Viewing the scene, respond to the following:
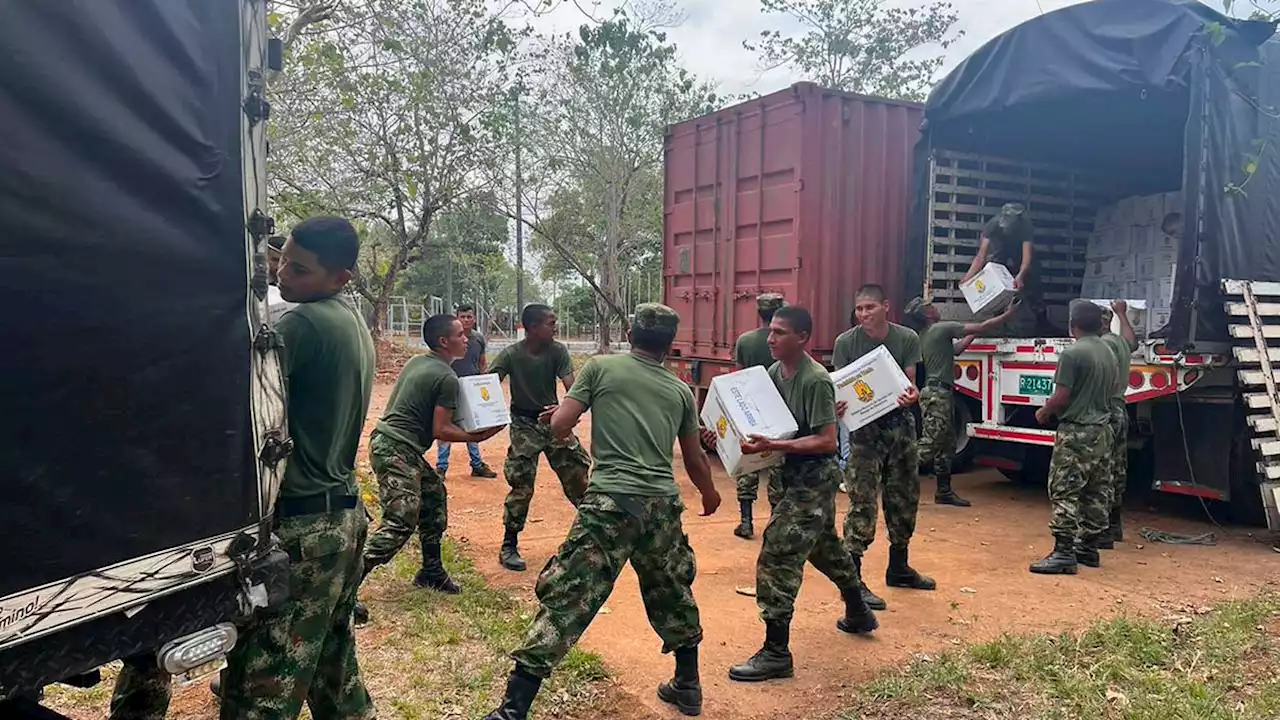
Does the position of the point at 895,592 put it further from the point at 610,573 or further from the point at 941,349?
the point at 941,349

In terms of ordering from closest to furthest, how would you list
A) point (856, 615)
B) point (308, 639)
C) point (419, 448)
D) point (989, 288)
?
1. point (308, 639)
2. point (856, 615)
3. point (419, 448)
4. point (989, 288)

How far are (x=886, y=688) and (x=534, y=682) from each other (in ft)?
4.80

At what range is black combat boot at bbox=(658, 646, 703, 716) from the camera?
11.1ft

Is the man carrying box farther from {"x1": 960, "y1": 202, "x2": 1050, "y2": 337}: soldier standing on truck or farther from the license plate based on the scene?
Answer: {"x1": 960, "y1": 202, "x2": 1050, "y2": 337}: soldier standing on truck

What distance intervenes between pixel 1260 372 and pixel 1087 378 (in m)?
1.61

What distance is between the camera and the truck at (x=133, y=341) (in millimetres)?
1434

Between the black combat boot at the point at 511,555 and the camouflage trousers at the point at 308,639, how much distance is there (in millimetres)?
2650

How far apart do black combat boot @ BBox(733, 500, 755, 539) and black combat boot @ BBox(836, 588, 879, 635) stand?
180 cm

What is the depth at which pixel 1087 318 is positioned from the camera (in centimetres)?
534

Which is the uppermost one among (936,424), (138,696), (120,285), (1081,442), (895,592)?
(120,285)

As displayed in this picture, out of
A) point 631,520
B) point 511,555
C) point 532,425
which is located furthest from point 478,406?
point 631,520

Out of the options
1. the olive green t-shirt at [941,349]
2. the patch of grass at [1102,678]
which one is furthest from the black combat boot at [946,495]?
the patch of grass at [1102,678]

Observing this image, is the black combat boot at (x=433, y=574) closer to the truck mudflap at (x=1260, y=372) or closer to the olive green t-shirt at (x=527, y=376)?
the olive green t-shirt at (x=527, y=376)

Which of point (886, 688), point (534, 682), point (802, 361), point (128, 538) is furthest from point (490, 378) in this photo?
point (128, 538)
